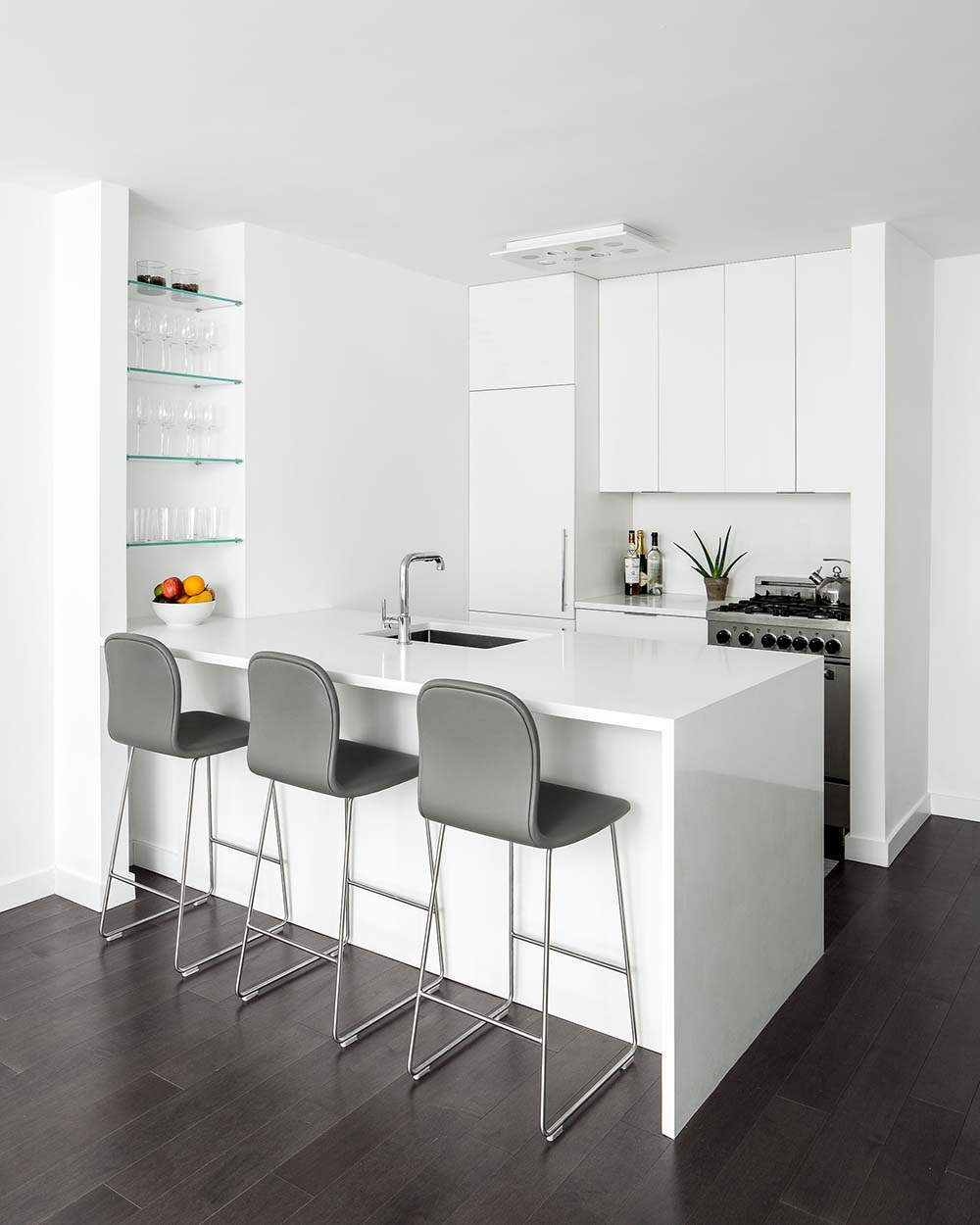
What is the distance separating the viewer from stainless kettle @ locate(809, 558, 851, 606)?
469 centimetres

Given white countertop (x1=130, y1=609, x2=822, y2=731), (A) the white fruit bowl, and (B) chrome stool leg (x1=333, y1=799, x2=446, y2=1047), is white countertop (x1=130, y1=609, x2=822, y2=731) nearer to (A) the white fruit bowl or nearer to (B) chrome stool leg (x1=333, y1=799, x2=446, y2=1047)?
(A) the white fruit bowl

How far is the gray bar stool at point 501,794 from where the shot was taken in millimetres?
2438

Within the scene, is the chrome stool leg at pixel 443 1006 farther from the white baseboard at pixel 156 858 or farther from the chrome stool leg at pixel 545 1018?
the white baseboard at pixel 156 858

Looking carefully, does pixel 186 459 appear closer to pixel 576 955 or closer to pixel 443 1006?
pixel 443 1006

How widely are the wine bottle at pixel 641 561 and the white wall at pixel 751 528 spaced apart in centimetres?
10

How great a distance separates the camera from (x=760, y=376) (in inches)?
186

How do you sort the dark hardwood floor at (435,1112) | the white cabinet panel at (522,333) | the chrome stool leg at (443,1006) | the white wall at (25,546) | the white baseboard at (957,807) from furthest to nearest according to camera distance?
the white cabinet panel at (522,333), the white baseboard at (957,807), the white wall at (25,546), the chrome stool leg at (443,1006), the dark hardwood floor at (435,1112)

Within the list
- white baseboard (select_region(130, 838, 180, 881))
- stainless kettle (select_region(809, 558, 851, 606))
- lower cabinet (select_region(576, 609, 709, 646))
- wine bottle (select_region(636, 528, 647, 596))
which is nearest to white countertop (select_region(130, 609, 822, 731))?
white baseboard (select_region(130, 838, 180, 881))

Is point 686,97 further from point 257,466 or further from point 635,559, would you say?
point 635,559

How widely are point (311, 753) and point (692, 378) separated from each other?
2.93m

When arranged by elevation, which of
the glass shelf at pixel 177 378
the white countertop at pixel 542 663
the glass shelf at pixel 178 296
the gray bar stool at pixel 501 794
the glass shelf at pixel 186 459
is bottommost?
the gray bar stool at pixel 501 794

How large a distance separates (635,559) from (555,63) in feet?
10.2

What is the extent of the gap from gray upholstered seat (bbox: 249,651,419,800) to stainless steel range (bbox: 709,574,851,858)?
79.3 inches

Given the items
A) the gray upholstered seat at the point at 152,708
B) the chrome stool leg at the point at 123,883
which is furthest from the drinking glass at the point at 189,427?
the chrome stool leg at the point at 123,883
